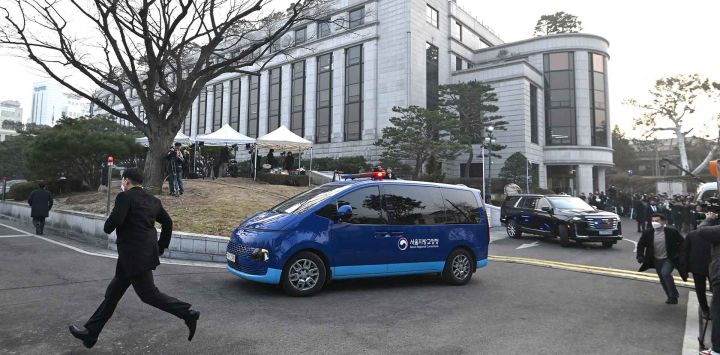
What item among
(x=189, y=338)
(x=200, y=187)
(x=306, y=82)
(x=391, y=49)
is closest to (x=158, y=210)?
(x=189, y=338)

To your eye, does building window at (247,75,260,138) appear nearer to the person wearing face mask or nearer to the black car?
the black car

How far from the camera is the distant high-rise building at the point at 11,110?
422ft

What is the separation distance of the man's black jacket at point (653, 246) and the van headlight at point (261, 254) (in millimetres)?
5890

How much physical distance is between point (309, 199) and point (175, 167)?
9.11m

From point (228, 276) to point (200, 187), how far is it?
9.50 metres

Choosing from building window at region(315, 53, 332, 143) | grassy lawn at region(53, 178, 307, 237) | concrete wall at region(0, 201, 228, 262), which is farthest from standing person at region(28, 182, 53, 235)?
building window at region(315, 53, 332, 143)

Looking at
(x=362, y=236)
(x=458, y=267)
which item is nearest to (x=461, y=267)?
(x=458, y=267)

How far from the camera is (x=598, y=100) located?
4375cm

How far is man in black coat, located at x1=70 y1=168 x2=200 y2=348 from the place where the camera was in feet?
13.2

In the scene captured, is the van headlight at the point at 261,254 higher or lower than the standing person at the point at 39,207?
lower

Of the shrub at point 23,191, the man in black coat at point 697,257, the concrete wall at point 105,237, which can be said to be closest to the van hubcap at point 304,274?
the concrete wall at point 105,237

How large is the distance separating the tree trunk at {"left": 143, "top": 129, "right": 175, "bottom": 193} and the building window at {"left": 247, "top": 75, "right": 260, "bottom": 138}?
35.1m

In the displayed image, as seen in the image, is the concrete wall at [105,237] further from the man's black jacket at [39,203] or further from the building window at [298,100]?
the building window at [298,100]

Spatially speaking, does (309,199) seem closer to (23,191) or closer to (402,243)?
(402,243)
